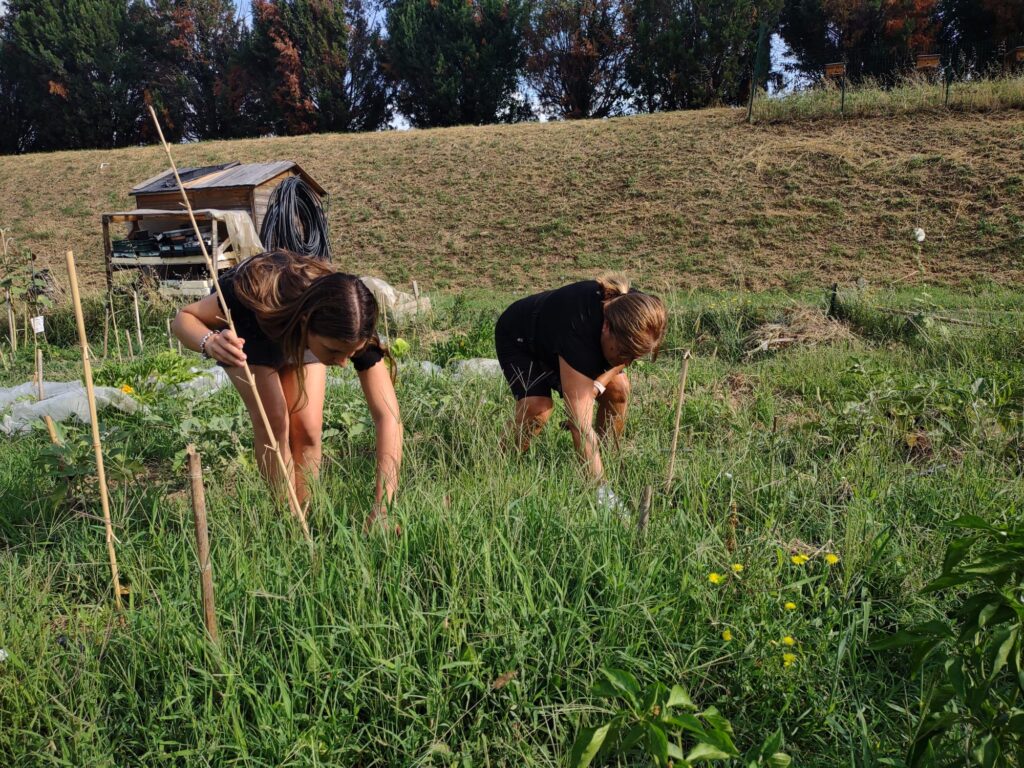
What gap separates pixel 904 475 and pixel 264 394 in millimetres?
2456

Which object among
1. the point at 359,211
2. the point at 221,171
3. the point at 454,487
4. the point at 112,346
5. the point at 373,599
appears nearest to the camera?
the point at 373,599

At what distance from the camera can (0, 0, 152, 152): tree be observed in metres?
28.2

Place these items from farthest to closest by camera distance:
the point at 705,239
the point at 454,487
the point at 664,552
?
the point at 705,239 < the point at 454,487 < the point at 664,552

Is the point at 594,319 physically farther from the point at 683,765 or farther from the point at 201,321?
the point at 683,765

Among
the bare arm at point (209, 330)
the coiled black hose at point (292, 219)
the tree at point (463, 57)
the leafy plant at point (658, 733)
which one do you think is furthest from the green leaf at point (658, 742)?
the tree at point (463, 57)

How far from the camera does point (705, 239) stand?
11477 mm

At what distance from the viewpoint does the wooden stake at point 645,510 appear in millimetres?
2129

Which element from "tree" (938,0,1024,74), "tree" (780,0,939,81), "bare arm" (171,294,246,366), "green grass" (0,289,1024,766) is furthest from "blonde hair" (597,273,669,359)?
"tree" (780,0,939,81)

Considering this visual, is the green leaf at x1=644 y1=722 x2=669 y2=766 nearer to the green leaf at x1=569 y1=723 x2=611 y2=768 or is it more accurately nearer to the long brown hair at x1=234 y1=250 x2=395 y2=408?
the green leaf at x1=569 y1=723 x2=611 y2=768

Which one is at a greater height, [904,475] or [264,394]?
[264,394]

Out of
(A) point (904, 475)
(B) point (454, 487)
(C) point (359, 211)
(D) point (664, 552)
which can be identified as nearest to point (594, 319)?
(B) point (454, 487)

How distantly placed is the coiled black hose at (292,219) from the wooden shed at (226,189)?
10.7 feet

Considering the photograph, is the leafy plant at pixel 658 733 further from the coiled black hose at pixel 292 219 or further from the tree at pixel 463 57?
the tree at pixel 463 57

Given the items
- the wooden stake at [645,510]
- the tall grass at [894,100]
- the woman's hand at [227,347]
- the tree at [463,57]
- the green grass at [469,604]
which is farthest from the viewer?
the tree at [463,57]
